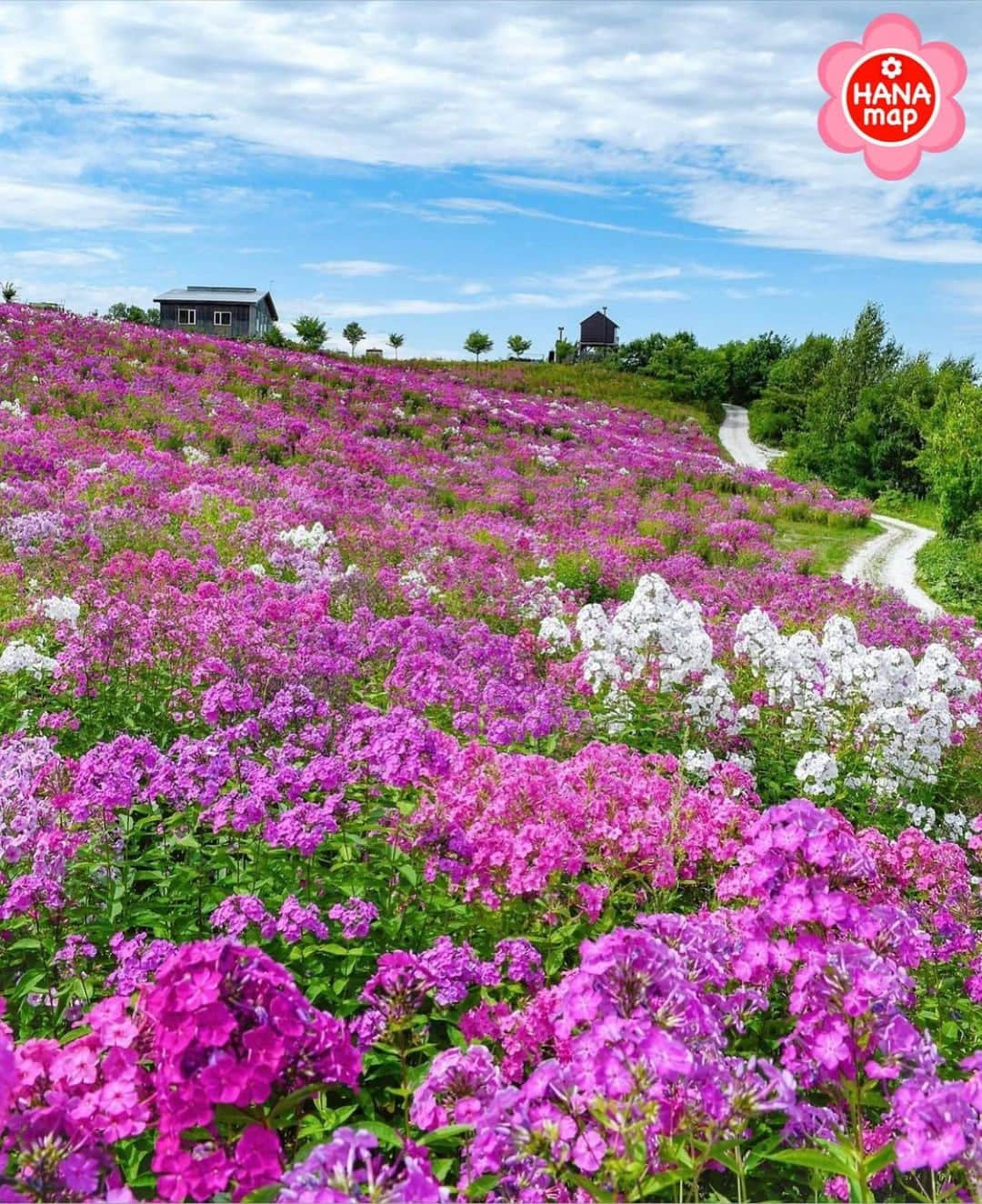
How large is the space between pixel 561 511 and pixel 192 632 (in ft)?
48.2

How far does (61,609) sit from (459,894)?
5.40 meters

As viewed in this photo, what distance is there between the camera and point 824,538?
2533 centimetres

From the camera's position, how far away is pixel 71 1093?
2562 millimetres

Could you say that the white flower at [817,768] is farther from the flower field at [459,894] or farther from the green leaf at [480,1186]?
the green leaf at [480,1186]

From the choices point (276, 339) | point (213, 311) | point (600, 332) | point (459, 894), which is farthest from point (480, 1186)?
Result: point (600, 332)

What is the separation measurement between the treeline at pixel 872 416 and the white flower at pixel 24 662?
2240cm

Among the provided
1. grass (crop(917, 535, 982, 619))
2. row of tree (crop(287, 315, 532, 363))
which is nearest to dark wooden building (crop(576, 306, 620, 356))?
row of tree (crop(287, 315, 532, 363))

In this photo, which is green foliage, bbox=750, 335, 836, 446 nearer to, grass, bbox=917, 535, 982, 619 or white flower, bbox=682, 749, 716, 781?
grass, bbox=917, 535, 982, 619

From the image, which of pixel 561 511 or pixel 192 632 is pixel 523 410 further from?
pixel 192 632

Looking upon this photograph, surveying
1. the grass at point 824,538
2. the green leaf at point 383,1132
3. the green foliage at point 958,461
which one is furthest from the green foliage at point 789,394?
the green leaf at point 383,1132

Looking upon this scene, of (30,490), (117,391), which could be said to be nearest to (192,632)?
(30,490)

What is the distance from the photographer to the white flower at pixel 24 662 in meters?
7.55

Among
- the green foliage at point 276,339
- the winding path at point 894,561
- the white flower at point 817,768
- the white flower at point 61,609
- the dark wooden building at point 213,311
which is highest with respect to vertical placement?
the dark wooden building at point 213,311

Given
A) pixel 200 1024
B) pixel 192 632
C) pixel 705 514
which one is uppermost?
pixel 200 1024
